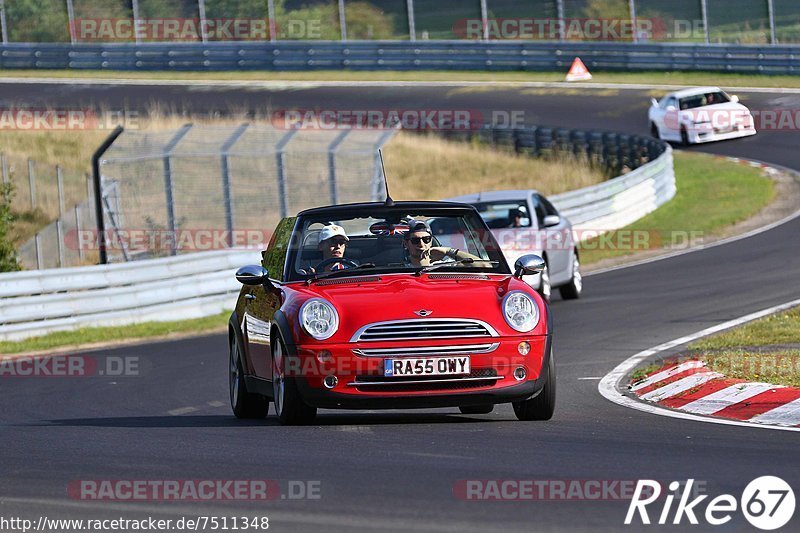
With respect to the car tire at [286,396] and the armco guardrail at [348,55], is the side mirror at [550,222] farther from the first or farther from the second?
the armco guardrail at [348,55]

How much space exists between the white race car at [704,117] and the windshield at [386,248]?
85.6 feet

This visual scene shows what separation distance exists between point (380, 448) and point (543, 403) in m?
1.60

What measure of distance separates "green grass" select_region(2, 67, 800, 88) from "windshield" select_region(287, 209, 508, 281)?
1310 inches

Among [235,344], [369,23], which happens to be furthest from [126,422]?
[369,23]

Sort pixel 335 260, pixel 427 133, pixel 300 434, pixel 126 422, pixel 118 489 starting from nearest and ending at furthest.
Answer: pixel 118 489
pixel 300 434
pixel 335 260
pixel 126 422
pixel 427 133

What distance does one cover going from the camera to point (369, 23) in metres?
49.5

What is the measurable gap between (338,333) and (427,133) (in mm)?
32868

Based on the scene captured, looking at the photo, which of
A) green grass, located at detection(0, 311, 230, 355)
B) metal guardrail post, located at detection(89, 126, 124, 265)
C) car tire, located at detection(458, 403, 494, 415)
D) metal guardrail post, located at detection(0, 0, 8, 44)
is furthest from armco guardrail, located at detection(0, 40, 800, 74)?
car tire, located at detection(458, 403, 494, 415)

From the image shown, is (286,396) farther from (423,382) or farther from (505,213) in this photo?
(505,213)

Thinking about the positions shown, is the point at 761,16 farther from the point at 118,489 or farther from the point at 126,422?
the point at 118,489

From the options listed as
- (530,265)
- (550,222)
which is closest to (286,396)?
(530,265)

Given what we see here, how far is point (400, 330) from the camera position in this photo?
8.88 m

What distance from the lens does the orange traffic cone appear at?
149 ft
